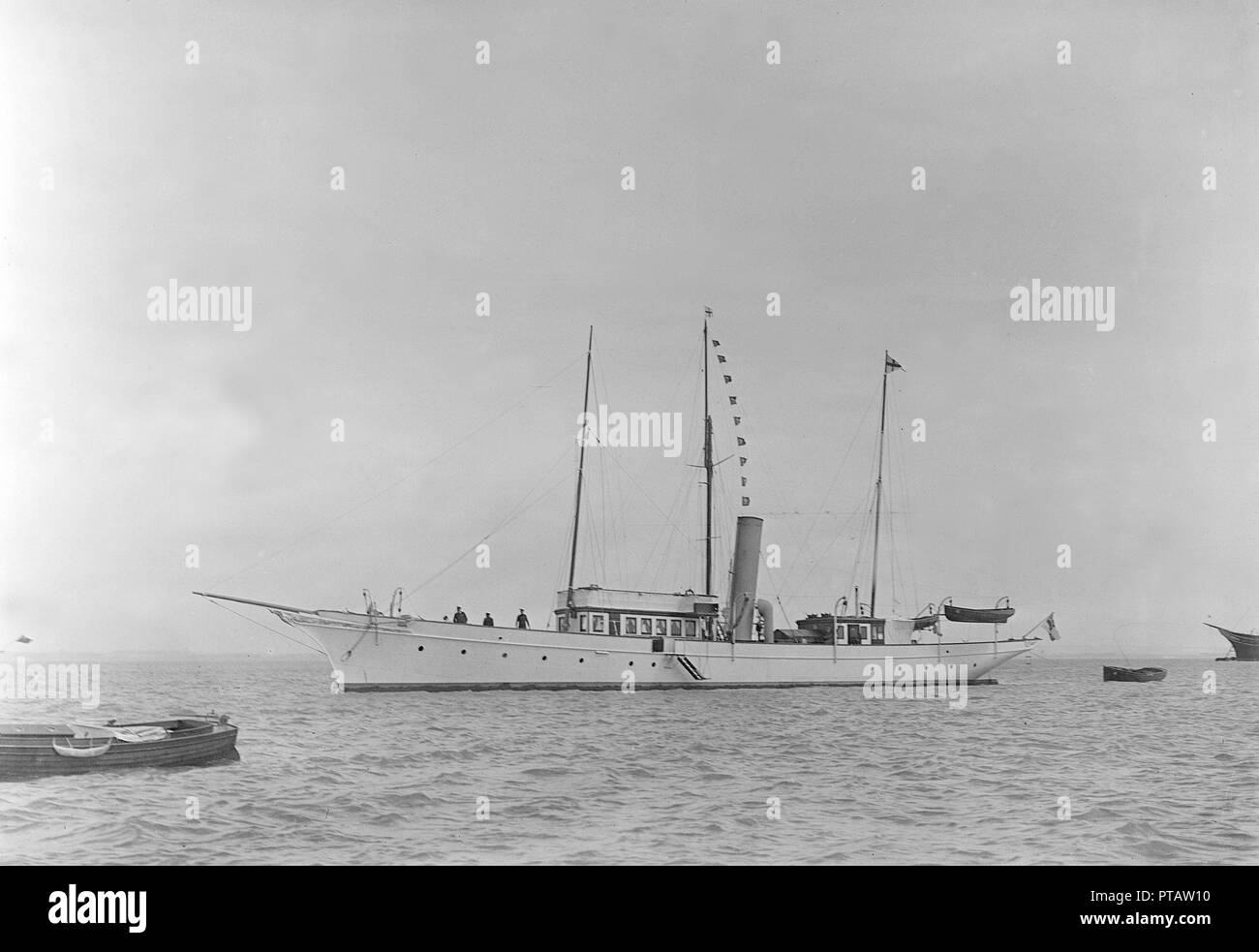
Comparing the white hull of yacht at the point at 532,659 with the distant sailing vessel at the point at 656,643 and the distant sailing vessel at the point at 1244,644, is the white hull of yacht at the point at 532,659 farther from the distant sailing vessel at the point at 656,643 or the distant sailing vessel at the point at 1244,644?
the distant sailing vessel at the point at 1244,644

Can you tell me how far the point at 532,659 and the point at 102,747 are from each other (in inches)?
959

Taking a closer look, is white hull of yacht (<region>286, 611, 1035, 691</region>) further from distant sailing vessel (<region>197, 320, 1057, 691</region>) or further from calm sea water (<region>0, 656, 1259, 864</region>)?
calm sea water (<region>0, 656, 1259, 864</region>)

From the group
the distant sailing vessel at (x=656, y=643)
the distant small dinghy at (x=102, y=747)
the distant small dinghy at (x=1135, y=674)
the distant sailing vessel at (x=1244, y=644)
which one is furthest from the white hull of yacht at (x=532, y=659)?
the distant sailing vessel at (x=1244, y=644)

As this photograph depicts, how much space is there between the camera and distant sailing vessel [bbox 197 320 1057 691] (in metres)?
42.7

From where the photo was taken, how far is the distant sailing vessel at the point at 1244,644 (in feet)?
311

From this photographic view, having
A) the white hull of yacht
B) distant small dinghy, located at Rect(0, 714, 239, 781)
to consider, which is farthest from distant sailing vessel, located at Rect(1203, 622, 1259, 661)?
distant small dinghy, located at Rect(0, 714, 239, 781)

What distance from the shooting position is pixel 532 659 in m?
44.1

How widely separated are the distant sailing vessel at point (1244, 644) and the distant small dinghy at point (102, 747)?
298ft

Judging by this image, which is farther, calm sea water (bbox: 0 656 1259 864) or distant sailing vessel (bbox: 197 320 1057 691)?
distant sailing vessel (bbox: 197 320 1057 691)

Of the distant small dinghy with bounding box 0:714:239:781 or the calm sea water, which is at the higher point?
the distant small dinghy with bounding box 0:714:239:781

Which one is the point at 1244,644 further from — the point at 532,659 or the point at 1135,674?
the point at 532,659

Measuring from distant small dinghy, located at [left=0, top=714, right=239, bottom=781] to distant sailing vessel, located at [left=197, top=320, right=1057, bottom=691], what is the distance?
12.9 metres

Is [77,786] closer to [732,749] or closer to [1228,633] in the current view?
[732,749]
